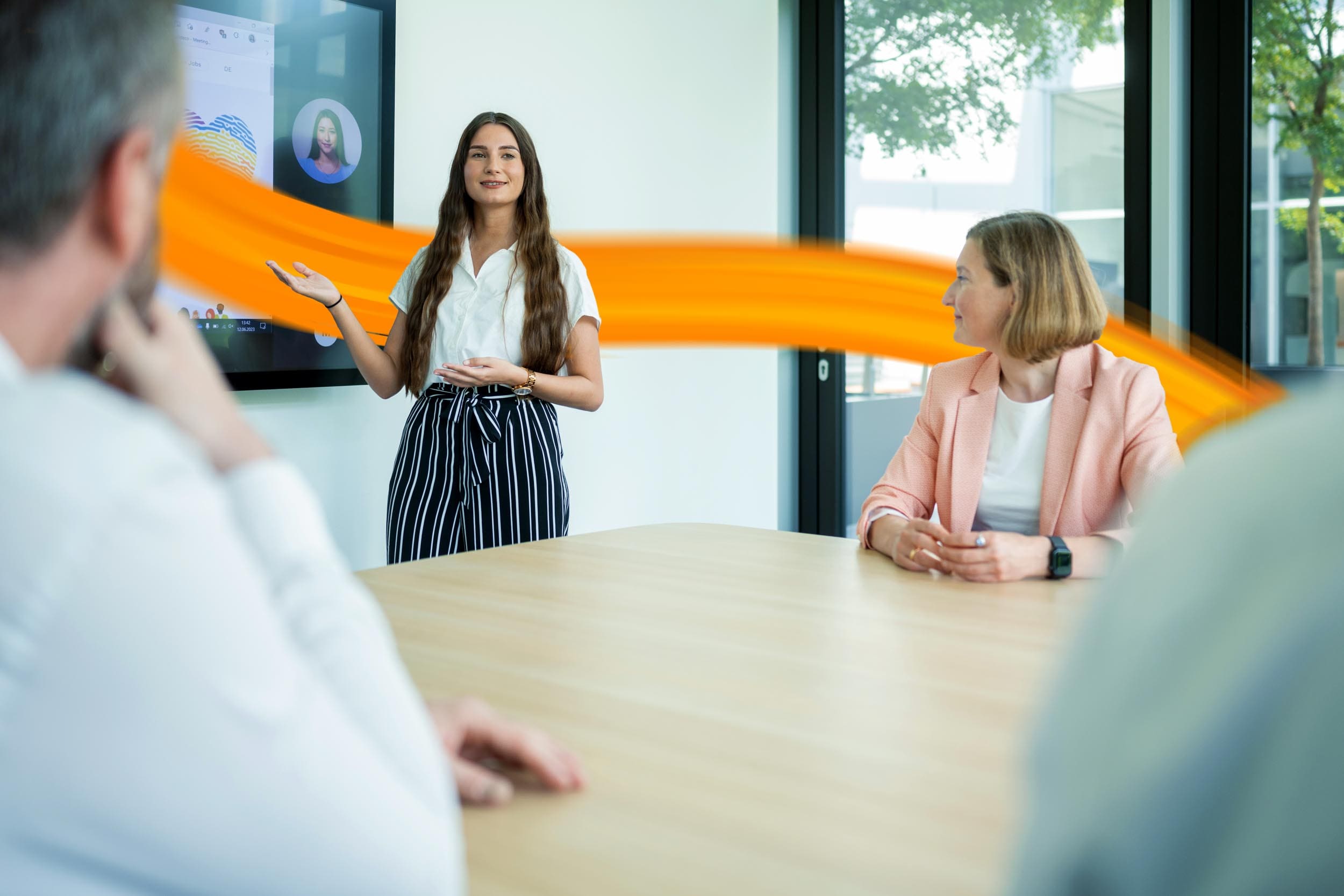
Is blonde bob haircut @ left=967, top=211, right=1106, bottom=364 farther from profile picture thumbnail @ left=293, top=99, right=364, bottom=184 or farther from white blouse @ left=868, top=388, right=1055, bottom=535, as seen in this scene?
profile picture thumbnail @ left=293, top=99, right=364, bottom=184

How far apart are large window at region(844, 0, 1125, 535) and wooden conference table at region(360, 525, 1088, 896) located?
8.59 ft

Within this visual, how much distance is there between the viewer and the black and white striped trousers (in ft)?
9.36

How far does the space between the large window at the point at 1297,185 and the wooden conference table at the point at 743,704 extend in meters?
2.31

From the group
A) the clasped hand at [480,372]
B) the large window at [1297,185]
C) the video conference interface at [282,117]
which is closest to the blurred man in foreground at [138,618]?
the clasped hand at [480,372]

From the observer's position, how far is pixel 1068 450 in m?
2.08

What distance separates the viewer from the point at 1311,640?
321 millimetres

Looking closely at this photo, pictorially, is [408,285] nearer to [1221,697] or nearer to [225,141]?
[225,141]

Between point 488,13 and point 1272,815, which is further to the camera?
point 488,13

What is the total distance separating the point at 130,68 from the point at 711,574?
1.34m

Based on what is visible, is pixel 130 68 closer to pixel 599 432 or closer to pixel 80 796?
pixel 80 796

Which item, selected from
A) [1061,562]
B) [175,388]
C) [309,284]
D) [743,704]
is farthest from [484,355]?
[175,388]

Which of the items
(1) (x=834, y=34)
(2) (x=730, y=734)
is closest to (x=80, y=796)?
(2) (x=730, y=734)

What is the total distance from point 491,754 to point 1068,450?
4.65 ft

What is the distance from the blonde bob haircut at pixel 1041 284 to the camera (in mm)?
2162
